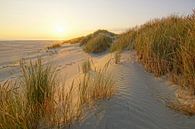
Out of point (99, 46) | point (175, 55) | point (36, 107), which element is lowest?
point (99, 46)

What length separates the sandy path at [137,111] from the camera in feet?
12.6

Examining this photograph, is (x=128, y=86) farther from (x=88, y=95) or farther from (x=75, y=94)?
(x=88, y=95)

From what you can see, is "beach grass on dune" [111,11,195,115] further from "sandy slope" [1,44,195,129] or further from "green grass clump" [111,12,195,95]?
"sandy slope" [1,44,195,129]

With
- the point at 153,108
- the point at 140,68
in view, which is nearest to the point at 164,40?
the point at 140,68

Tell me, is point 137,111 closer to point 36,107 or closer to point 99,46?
point 36,107

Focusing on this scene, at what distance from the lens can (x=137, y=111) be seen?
4.39 meters

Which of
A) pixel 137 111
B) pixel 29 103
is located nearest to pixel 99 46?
pixel 137 111

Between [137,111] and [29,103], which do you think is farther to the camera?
[137,111]

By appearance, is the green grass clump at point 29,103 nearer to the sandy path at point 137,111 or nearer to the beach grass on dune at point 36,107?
the beach grass on dune at point 36,107

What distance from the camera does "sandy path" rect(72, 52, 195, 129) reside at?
3855 mm

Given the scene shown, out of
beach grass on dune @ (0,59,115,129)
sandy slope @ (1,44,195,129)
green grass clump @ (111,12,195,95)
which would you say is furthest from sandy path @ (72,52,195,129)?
green grass clump @ (111,12,195,95)

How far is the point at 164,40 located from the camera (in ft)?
24.2

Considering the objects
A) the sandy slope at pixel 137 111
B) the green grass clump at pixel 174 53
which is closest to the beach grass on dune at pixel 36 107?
the sandy slope at pixel 137 111

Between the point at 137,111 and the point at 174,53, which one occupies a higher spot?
the point at 174,53
